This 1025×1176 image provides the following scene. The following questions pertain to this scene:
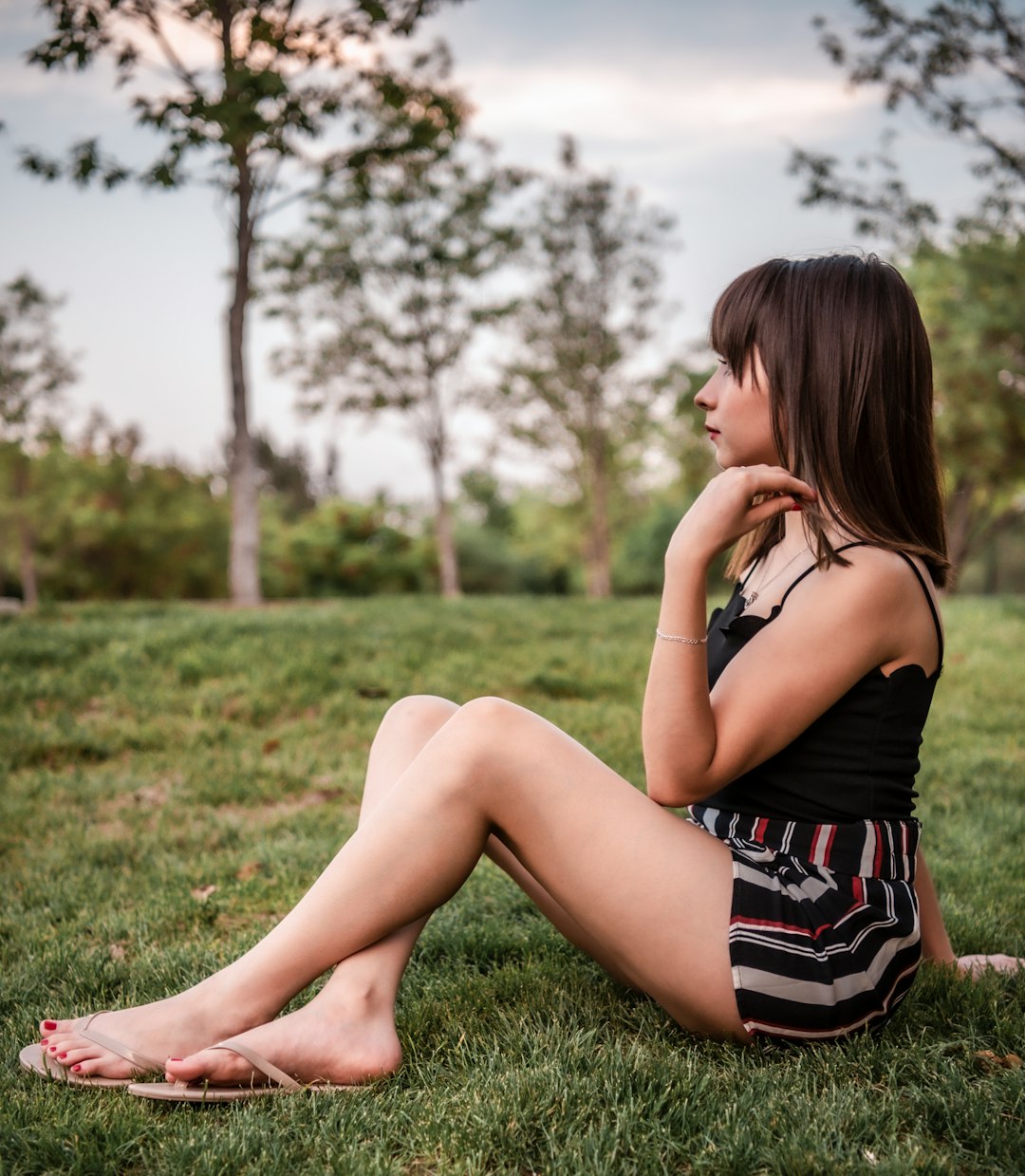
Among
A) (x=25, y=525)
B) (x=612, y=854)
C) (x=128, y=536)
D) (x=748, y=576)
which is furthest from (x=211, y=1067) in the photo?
(x=128, y=536)

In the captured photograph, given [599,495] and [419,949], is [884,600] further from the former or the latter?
[599,495]

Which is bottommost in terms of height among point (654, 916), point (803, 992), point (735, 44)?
point (803, 992)

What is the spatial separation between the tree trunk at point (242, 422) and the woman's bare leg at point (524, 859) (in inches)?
429

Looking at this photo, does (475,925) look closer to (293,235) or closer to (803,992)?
(803,992)

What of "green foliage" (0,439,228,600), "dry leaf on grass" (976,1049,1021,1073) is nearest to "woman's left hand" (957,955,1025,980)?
"dry leaf on grass" (976,1049,1021,1073)

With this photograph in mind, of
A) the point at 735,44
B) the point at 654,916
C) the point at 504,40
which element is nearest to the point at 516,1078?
the point at 654,916

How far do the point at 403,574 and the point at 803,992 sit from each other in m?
24.8

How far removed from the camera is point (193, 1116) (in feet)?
6.01

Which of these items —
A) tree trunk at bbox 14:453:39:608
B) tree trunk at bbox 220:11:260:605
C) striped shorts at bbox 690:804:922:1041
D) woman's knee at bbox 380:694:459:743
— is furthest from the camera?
tree trunk at bbox 14:453:39:608

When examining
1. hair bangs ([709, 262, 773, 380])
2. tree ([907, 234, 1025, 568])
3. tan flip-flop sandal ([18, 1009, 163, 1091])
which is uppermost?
tree ([907, 234, 1025, 568])

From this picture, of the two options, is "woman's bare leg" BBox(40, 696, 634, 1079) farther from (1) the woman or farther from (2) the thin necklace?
(2) the thin necklace

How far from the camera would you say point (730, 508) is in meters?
1.86

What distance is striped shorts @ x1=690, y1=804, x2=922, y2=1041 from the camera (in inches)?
71.4

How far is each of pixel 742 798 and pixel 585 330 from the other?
22601 mm
